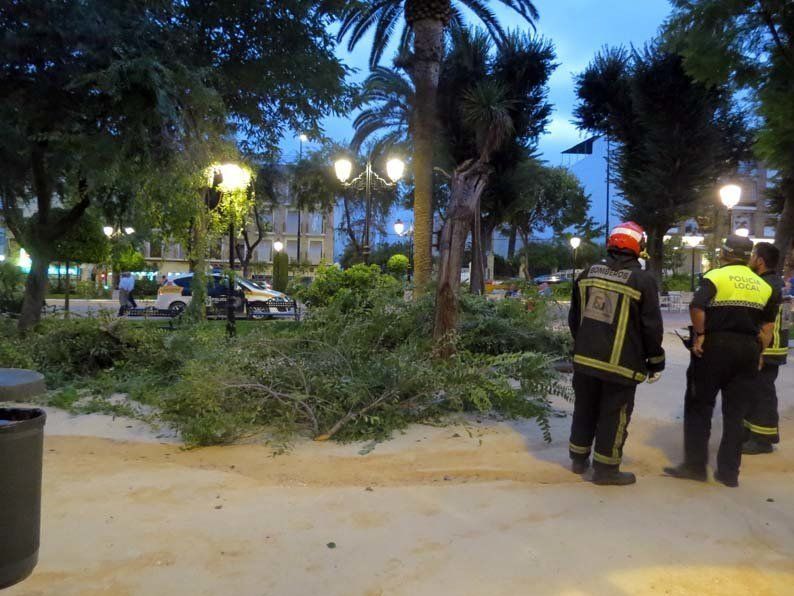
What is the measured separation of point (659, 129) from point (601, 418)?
80.9ft

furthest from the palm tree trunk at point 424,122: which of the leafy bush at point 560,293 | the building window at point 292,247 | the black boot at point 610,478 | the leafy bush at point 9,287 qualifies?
the building window at point 292,247

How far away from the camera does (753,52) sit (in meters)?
11.1

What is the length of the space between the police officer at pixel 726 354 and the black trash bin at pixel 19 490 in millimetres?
3944

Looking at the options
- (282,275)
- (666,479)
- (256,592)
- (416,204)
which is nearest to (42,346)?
(256,592)

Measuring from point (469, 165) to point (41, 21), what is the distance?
703 cm

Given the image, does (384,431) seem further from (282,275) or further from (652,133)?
(282,275)

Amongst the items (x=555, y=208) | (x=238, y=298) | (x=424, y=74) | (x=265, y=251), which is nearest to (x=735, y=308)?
(x=424, y=74)

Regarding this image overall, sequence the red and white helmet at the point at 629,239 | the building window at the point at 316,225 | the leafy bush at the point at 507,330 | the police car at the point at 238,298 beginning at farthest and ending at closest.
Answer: the building window at the point at 316,225
the police car at the point at 238,298
the leafy bush at the point at 507,330
the red and white helmet at the point at 629,239

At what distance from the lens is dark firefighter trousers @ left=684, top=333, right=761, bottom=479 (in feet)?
14.3

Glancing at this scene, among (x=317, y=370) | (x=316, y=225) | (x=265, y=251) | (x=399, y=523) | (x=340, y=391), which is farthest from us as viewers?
(x=265, y=251)

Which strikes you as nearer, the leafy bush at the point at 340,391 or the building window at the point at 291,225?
the leafy bush at the point at 340,391

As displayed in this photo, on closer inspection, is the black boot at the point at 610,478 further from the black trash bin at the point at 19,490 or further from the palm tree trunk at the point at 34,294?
the palm tree trunk at the point at 34,294

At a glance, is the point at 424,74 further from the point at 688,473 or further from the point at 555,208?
the point at 555,208

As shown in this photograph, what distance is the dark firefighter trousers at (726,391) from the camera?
172 inches
